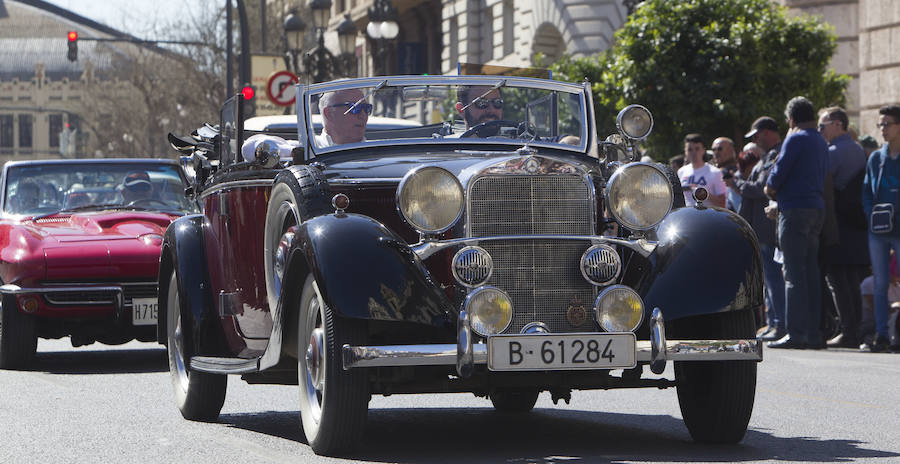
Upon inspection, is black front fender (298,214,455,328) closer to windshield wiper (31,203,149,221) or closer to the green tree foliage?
windshield wiper (31,203,149,221)

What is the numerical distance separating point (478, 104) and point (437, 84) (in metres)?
0.28

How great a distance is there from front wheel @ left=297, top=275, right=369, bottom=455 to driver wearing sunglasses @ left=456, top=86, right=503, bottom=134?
1.74m

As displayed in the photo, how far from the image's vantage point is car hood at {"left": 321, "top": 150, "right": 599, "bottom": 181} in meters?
6.80

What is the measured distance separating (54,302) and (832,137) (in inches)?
259

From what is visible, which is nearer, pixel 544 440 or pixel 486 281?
pixel 486 281

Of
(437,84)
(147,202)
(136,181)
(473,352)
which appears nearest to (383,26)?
(136,181)

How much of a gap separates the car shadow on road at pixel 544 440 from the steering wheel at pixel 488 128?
143 cm

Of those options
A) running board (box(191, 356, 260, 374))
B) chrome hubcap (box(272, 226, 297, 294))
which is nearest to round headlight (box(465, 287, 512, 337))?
chrome hubcap (box(272, 226, 297, 294))

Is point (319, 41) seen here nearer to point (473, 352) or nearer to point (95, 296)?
point (95, 296)

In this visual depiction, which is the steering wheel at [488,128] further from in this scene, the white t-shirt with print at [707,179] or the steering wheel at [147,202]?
the white t-shirt with print at [707,179]

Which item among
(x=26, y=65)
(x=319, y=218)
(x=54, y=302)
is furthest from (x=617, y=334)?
(x=26, y=65)

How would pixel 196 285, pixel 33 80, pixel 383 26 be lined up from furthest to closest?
pixel 33 80
pixel 383 26
pixel 196 285

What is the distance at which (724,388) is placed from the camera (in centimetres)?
673

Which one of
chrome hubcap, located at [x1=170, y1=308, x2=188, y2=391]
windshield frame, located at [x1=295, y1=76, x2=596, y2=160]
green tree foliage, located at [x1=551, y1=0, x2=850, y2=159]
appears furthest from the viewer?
green tree foliage, located at [x1=551, y1=0, x2=850, y2=159]
